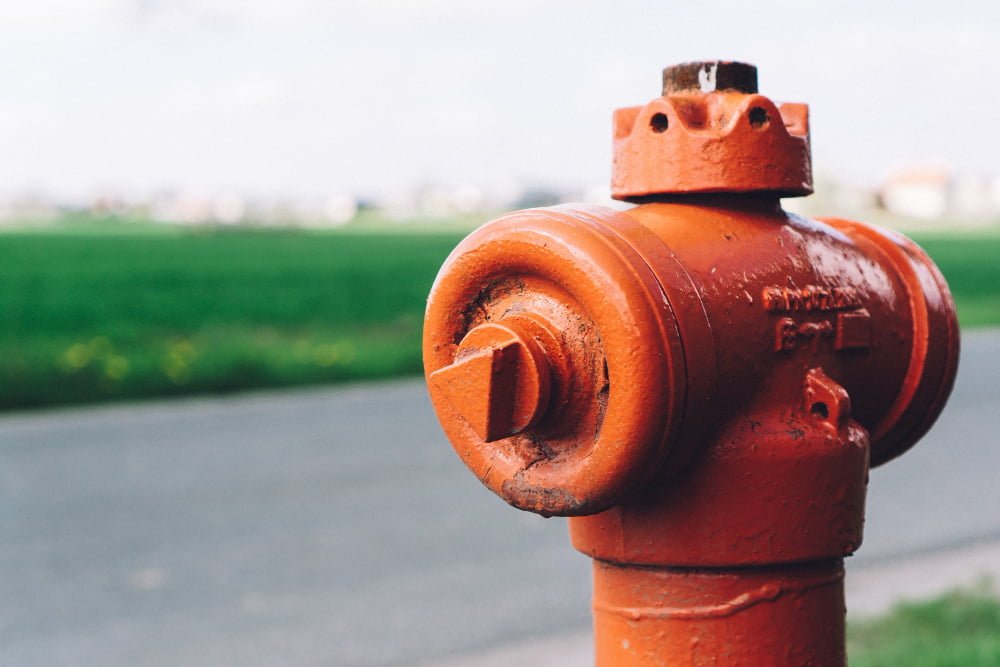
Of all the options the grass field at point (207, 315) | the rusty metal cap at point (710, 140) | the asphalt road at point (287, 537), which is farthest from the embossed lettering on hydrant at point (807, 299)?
the grass field at point (207, 315)

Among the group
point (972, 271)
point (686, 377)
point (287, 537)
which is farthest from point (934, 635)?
point (972, 271)

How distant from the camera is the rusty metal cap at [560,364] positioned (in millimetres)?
1026

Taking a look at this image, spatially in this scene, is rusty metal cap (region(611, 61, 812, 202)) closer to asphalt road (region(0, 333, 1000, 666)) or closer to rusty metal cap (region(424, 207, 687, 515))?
rusty metal cap (region(424, 207, 687, 515))

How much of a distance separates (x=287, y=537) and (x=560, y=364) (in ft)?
12.8

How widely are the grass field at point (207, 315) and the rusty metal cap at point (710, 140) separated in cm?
740

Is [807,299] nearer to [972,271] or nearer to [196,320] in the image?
[196,320]

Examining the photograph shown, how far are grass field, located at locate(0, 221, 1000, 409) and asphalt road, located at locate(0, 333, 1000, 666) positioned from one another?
1.02 m

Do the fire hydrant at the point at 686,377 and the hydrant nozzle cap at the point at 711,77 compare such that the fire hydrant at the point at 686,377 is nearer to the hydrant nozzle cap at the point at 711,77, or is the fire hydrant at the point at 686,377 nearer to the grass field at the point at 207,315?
the hydrant nozzle cap at the point at 711,77

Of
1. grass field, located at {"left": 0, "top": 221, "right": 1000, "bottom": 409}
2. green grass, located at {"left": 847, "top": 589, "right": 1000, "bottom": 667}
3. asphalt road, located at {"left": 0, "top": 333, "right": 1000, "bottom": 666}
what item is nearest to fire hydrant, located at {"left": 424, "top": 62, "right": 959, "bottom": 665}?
green grass, located at {"left": 847, "top": 589, "right": 1000, "bottom": 667}

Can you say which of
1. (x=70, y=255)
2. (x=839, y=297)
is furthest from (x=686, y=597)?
(x=70, y=255)

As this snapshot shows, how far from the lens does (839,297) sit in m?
1.24

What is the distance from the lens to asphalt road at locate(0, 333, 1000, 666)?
3734mm

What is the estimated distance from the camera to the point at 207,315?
14.3 m

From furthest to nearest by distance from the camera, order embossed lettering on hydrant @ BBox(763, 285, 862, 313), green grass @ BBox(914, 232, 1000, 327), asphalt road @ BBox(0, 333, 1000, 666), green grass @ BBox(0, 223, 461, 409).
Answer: green grass @ BBox(914, 232, 1000, 327) → green grass @ BBox(0, 223, 461, 409) → asphalt road @ BBox(0, 333, 1000, 666) → embossed lettering on hydrant @ BBox(763, 285, 862, 313)
